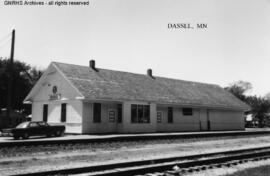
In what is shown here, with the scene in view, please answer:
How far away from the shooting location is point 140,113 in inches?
1152

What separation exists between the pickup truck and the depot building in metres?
2.76

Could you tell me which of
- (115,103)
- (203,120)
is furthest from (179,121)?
(115,103)

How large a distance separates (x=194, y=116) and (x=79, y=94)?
49.0 feet

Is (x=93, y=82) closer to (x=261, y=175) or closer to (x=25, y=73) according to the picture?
(x=261, y=175)

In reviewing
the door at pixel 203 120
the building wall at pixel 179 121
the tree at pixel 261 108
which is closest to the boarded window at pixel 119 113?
the building wall at pixel 179 121

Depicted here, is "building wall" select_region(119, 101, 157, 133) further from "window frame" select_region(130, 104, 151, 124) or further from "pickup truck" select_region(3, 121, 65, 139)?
"pickup truck" select_region(3, 121, 65, 139)

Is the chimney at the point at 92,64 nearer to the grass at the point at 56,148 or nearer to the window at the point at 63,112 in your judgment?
the window at the point at 63,112

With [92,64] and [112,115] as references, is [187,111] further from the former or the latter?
[92,64]

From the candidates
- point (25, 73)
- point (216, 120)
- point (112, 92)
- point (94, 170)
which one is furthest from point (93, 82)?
point (25, 73)

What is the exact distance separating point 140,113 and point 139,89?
3.06m

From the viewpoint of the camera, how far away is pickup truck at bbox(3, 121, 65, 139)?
68.6 feet

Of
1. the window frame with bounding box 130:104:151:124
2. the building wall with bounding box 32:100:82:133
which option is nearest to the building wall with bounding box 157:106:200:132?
the window frame with bounding box 130:104:151:124

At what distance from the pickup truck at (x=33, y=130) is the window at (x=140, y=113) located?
7279 mm

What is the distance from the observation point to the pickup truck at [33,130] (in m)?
20.9
